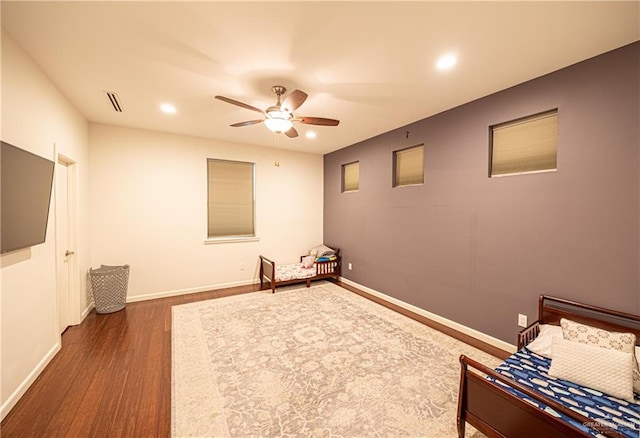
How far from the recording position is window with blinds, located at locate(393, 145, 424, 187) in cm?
382

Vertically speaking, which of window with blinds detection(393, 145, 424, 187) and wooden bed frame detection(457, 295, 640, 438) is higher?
window with blinds detection(393, 145, 424, 187)

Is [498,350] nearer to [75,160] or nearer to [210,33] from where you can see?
[210,33]

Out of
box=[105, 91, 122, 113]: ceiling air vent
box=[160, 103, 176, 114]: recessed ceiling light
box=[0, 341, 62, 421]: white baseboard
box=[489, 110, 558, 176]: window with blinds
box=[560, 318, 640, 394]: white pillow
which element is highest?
box=[160, 103, 176, 114]: recessed ceiling light

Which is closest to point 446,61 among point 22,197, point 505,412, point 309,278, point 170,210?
point 505,412

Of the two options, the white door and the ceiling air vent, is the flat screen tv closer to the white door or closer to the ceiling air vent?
the white door

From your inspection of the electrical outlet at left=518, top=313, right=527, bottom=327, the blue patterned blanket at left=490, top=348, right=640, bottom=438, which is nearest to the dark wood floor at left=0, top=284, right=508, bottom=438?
the electrical outlet at left=518, top=313, right=527, bottom=327

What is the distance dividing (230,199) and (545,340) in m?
4.82

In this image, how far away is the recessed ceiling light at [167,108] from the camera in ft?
10.6

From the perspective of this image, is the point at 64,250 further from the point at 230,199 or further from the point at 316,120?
the point at 316,120

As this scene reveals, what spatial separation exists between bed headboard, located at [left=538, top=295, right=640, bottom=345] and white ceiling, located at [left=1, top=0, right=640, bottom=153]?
83.9 inches

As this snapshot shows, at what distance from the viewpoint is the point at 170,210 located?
444 cm

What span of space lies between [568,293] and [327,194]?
4.30 m

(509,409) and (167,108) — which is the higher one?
(167,108)

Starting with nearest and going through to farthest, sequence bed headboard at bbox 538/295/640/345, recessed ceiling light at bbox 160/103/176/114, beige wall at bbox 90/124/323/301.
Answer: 1. bed headboard at bbox 538/295/640/345
2. recessed ceiling light at bbox 160/103/176/114
3. beige wall at bbox 90/124/323/301
